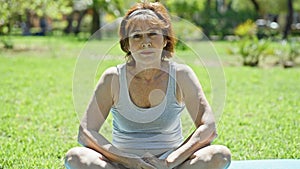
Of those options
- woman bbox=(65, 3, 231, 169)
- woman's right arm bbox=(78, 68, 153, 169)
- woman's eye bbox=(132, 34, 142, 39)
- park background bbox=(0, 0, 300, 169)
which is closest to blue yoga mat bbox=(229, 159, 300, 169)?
park background bbox=(0, 0, 300, 169)

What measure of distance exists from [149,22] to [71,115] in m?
3.23

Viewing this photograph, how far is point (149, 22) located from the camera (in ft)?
9.14

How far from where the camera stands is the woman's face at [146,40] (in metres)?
2.79

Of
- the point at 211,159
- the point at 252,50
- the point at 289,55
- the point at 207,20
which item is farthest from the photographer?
the point at 207,20

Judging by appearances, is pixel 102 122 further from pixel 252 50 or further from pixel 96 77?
pixel 252 50

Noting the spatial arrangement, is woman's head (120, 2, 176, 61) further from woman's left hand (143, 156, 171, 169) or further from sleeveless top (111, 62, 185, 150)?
woman's left hand (143, 156, 171, 169)

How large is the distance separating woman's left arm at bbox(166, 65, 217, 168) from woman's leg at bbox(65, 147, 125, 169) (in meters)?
0.33

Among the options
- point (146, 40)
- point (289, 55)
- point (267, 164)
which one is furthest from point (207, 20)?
point (146, 40)

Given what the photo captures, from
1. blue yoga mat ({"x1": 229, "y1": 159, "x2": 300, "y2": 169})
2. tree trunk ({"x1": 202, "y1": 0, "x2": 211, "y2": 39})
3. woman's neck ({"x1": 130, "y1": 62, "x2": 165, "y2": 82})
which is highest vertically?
woman's neck ({"x1": 130, "y1": 62, "x2": 165, "y2": 82})

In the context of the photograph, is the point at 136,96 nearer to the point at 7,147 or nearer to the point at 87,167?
the point at 87,167

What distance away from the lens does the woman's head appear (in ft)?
9.18

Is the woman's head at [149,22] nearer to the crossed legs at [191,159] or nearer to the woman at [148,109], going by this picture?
the woman at [148,109]

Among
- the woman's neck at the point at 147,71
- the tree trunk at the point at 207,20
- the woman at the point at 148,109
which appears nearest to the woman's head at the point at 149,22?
the woman at the point at 148,109

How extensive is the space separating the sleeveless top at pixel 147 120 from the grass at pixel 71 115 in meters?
0.31
